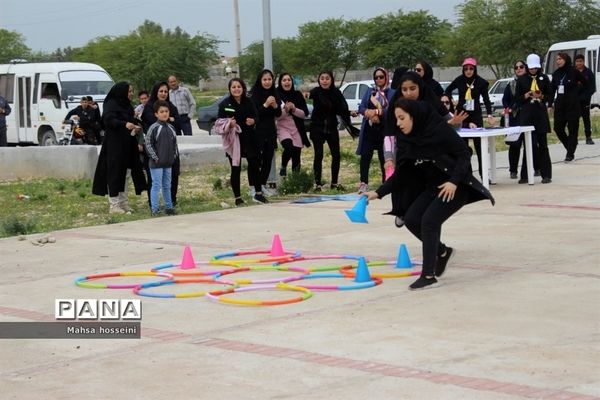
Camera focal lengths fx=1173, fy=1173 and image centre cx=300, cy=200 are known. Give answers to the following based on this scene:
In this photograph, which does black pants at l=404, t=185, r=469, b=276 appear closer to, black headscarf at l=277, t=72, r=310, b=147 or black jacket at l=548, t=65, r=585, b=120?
black headscarf at l=277, t=72, r=310, b=147

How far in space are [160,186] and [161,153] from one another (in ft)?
1.49

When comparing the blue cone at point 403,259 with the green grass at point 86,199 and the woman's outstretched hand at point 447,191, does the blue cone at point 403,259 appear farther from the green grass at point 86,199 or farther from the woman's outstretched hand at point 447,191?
the green grass at point 86,199

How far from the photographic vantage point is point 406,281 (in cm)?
948

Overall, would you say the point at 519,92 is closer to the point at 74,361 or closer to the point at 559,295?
the point at 559,295

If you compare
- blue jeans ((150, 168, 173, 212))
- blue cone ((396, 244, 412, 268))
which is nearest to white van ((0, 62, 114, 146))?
blue jeans ((150, 168, 173, 212))

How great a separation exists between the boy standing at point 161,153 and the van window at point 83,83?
54.9 feet

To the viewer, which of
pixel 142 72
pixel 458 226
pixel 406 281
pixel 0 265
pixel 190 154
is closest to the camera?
pixel 406 281

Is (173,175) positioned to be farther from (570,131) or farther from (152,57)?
(152,57)

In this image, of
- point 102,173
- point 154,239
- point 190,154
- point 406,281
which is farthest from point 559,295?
point 190,154

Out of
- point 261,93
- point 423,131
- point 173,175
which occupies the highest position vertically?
point 261,93

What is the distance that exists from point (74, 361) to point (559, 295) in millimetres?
3598

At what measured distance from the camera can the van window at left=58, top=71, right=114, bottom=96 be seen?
1222 inches

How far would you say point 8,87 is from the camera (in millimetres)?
33188

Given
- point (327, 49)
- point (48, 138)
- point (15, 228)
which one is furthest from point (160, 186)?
point (327, 49)
